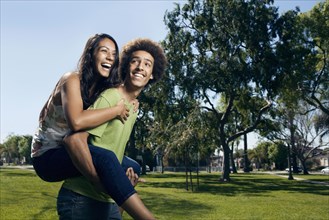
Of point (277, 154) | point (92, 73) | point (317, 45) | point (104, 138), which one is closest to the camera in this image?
point (104, 138)

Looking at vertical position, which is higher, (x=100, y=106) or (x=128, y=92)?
(x=128, y=92)

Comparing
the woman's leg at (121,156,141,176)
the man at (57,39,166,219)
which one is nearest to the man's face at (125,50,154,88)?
the man at (57,39,166,219)

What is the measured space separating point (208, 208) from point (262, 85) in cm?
1890

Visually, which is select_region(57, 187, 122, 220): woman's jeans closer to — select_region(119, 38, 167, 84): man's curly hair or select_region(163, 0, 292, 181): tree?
select_region(119, 38, 167, 84): man's curly hair

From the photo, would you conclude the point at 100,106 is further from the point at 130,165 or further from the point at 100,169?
the point at 130,165

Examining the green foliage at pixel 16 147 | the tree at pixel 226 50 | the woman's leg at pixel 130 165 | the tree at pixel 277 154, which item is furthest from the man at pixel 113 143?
the green foliage at pixel 16 147

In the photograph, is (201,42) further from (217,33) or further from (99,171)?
(99,171)

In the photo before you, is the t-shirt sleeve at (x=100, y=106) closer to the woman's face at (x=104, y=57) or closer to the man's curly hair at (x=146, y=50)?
the woman's face at (x=104, y=57)

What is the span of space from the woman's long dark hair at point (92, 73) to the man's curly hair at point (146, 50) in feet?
0.35

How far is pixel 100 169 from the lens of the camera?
7.52 feet

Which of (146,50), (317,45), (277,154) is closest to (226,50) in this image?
(317,45)

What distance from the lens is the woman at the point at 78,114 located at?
234 centimetres

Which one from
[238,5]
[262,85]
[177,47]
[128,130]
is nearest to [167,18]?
[177,47]

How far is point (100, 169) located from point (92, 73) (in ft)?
2.42
